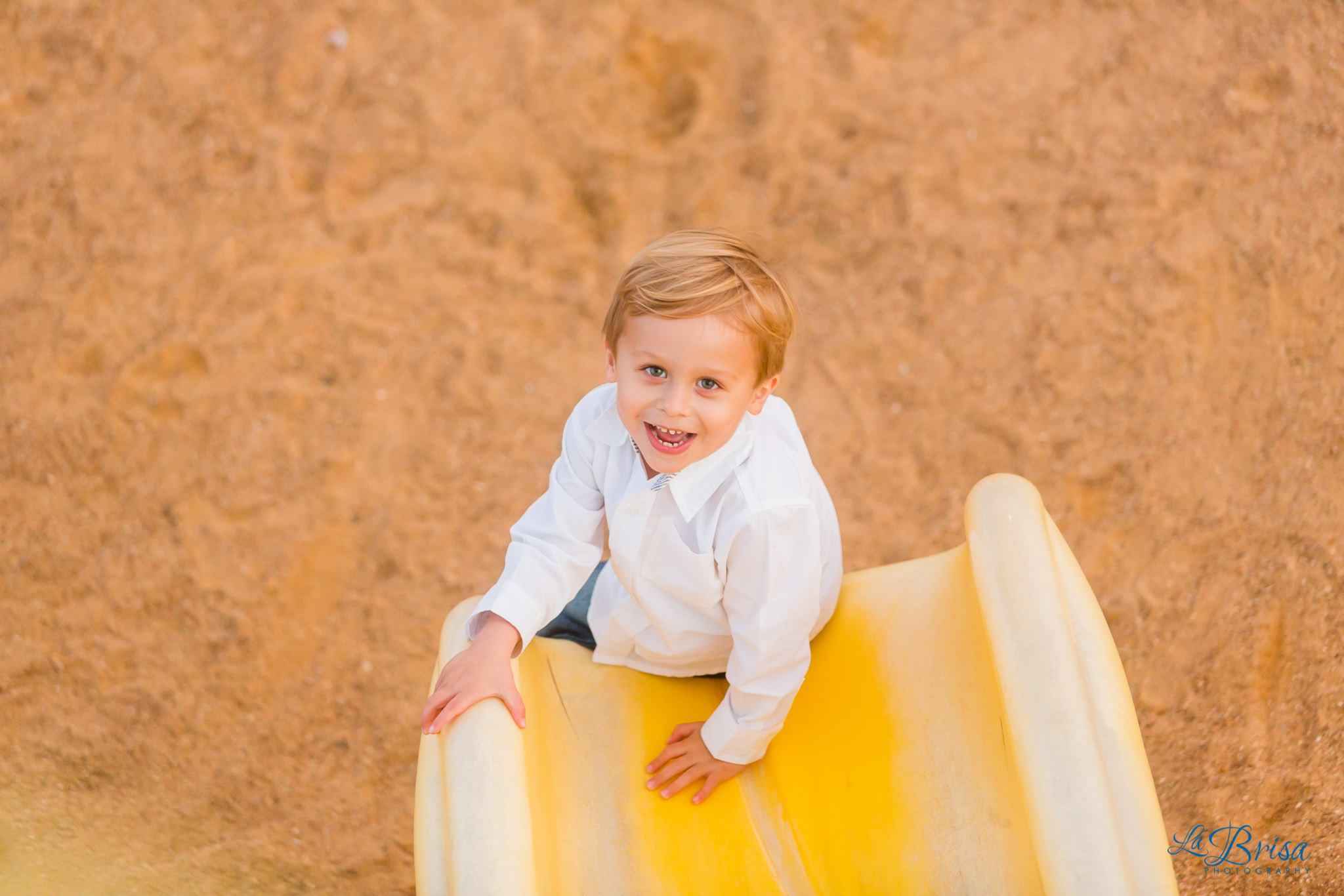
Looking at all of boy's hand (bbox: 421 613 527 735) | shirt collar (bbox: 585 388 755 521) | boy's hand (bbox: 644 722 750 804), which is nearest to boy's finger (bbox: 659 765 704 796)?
boy's hand (bbox: 644 722 750 804)

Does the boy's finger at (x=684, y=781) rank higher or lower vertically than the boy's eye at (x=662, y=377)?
lower

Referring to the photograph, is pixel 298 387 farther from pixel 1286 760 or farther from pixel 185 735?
pixel 1286 760

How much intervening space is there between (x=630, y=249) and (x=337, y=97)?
1023mm

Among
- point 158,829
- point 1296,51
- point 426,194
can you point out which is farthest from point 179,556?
point 1296,51

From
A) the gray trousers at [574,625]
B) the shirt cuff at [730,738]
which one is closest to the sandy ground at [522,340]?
the gray trousers at [574,625]

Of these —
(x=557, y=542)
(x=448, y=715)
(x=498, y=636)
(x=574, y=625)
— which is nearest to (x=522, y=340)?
(x=574, y=625)

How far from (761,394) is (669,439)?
0.12m

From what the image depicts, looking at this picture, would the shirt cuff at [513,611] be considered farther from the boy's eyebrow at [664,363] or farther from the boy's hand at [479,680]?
the boy's eyebrow at [664,363]

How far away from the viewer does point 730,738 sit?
127 centimetres

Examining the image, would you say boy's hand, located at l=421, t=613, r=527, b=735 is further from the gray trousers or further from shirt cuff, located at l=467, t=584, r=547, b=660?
the gray trousers

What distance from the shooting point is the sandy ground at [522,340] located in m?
2.05

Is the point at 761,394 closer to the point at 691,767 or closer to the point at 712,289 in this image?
the point at 712,289

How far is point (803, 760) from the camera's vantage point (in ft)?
4.44

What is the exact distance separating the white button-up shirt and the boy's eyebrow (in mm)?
95
